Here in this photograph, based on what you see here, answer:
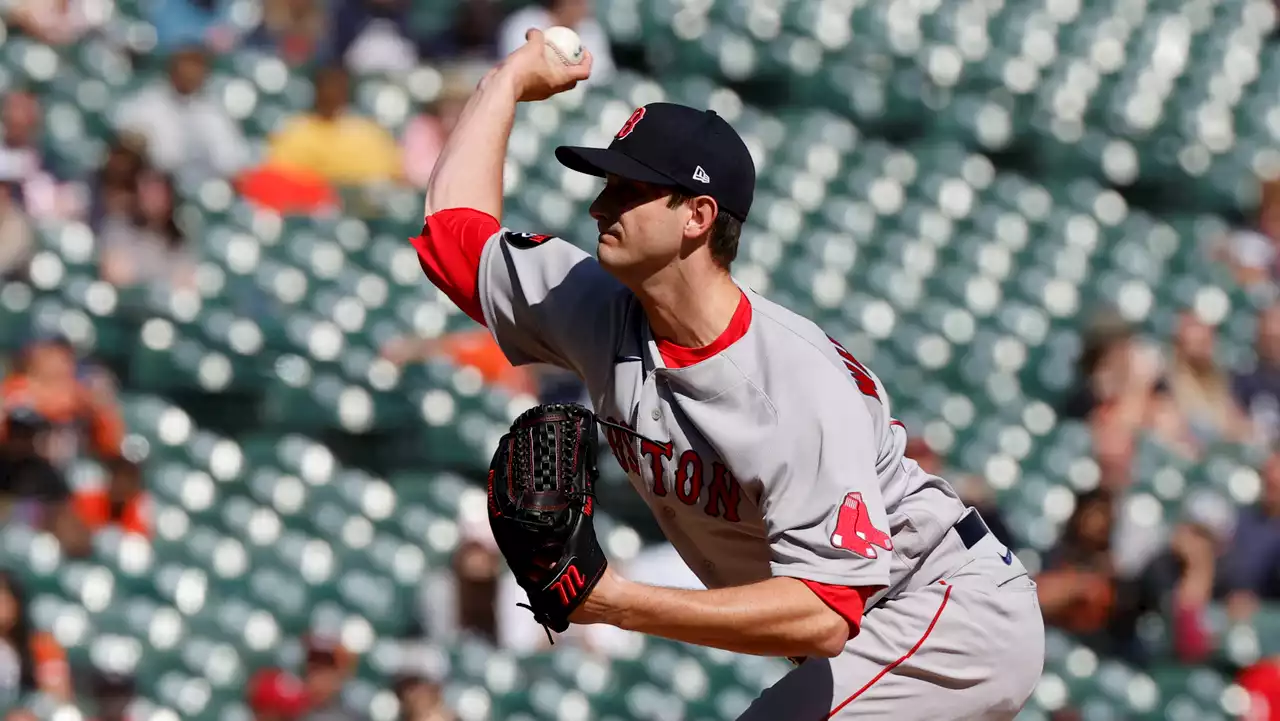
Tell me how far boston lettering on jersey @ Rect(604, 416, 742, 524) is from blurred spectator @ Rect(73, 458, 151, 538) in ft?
12.2

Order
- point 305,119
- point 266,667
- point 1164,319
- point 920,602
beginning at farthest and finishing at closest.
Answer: point 1164,319, point 305,119, point 266,667, point 920,602

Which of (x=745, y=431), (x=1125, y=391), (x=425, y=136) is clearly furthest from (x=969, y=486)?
(x=745, y=431)

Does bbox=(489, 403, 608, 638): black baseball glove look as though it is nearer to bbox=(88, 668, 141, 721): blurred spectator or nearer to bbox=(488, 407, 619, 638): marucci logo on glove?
bbox=(488, 407, 619, 638): marucci logo on glove

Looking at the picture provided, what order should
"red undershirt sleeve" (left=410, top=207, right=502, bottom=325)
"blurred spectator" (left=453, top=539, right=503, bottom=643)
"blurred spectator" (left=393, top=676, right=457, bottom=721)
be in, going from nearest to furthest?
1. "red undershirt sleeve" (left=410, top=207, right=502, bottom=325)
2. "blurred spectator" (left=393, top=676, right=457, bottom=721)
3. "blurred spectator" (left=453, top=539, right=503, bottom=643)

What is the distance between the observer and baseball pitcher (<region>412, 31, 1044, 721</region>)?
8.14 feet

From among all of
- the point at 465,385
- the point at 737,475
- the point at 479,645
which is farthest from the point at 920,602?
the point at 465,385

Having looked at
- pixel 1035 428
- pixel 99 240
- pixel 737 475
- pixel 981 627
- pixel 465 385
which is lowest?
pixel 1035 428

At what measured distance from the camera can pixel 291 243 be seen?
692cm

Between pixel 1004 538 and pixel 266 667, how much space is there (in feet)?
9.24

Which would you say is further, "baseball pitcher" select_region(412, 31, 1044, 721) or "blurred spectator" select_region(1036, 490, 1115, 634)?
"blurred spectator" select_region(1036, 490, 1115, 634)

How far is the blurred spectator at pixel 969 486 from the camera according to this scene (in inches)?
262

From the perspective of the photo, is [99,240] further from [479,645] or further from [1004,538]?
[1004,538]

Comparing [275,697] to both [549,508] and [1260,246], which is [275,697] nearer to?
[549,508]

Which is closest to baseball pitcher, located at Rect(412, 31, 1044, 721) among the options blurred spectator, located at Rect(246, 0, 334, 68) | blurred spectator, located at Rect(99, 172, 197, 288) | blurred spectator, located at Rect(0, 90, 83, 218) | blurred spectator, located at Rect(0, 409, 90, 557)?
blurred spectator, located at Rect(0, 409, 90, 557)
